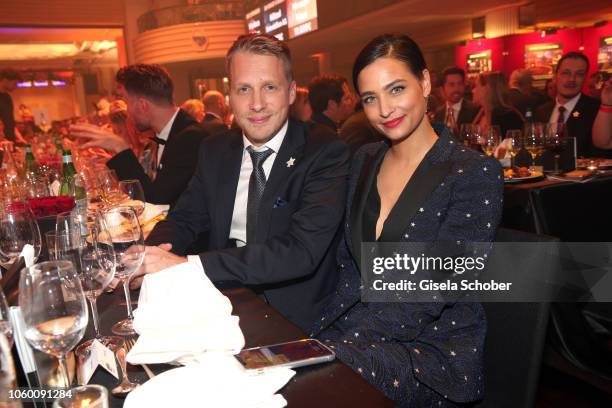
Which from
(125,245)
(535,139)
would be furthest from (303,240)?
(535,139)

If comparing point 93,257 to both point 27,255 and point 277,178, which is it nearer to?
point 27,255

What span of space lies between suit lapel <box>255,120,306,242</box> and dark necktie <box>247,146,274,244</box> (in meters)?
0.02

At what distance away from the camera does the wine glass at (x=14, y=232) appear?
1.44 m

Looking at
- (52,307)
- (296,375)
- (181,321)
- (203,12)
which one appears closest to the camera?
(52,307)

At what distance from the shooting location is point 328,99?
5594 millimetres

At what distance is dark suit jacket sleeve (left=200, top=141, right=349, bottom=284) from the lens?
5.11ft

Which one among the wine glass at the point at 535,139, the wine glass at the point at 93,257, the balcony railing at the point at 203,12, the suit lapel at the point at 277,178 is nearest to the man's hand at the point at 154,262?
the wine glass at the point at 93,257

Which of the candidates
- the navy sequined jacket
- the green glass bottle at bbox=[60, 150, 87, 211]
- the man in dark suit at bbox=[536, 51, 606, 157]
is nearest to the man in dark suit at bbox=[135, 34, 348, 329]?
the navy sequined jacket

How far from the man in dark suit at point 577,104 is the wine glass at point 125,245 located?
4157mm

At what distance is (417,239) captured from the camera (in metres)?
1.63

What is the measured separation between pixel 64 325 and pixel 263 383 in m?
0.33

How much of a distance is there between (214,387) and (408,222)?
95 cm

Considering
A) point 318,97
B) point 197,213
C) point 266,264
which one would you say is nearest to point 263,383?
point 266,264

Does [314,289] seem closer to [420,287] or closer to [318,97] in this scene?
[420,287]
